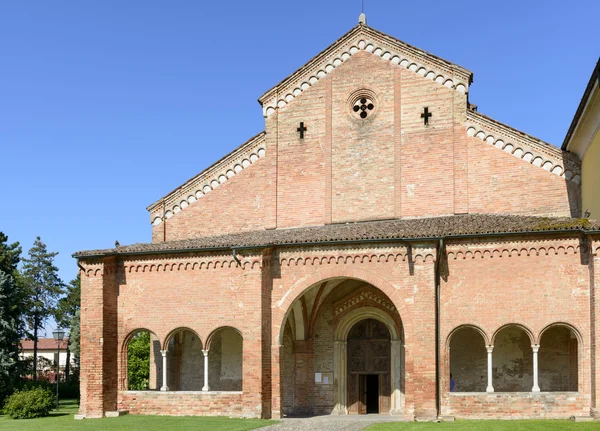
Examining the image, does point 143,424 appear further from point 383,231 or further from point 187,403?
point 383,231

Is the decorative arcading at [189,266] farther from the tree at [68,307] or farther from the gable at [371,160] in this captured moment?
the tree at [68,307]

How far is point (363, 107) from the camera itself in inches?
903

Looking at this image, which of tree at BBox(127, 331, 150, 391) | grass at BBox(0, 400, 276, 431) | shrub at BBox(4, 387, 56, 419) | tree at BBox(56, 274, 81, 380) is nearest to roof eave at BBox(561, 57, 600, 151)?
grass at BBox(0, 400, 276, 431)

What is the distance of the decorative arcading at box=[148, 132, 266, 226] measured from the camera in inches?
939

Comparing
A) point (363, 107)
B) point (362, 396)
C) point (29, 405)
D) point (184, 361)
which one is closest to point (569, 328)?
point (362, 396)

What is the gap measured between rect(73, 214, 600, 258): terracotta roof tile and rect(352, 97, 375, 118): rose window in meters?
3.56

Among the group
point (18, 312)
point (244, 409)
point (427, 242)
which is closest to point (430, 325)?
point (427, 242)

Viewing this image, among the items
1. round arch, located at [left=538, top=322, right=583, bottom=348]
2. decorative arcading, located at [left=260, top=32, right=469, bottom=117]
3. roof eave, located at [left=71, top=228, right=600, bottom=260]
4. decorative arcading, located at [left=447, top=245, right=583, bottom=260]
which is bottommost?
round arch, located at [left=538, top=322, right=583, bottom=348]

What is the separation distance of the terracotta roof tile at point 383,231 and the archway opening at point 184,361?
326 centimetres

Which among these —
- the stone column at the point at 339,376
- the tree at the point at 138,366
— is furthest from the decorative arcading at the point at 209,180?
the tree at the point at 138,366

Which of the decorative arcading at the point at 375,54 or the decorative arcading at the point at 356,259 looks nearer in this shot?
the decorative arcading at the point at 356,259

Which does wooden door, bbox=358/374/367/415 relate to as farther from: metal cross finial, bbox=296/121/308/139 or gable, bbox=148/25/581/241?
metal cross finial, bbox=296/121/308/139

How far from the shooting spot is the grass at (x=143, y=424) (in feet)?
56.7

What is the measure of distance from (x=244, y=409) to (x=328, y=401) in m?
3.78
